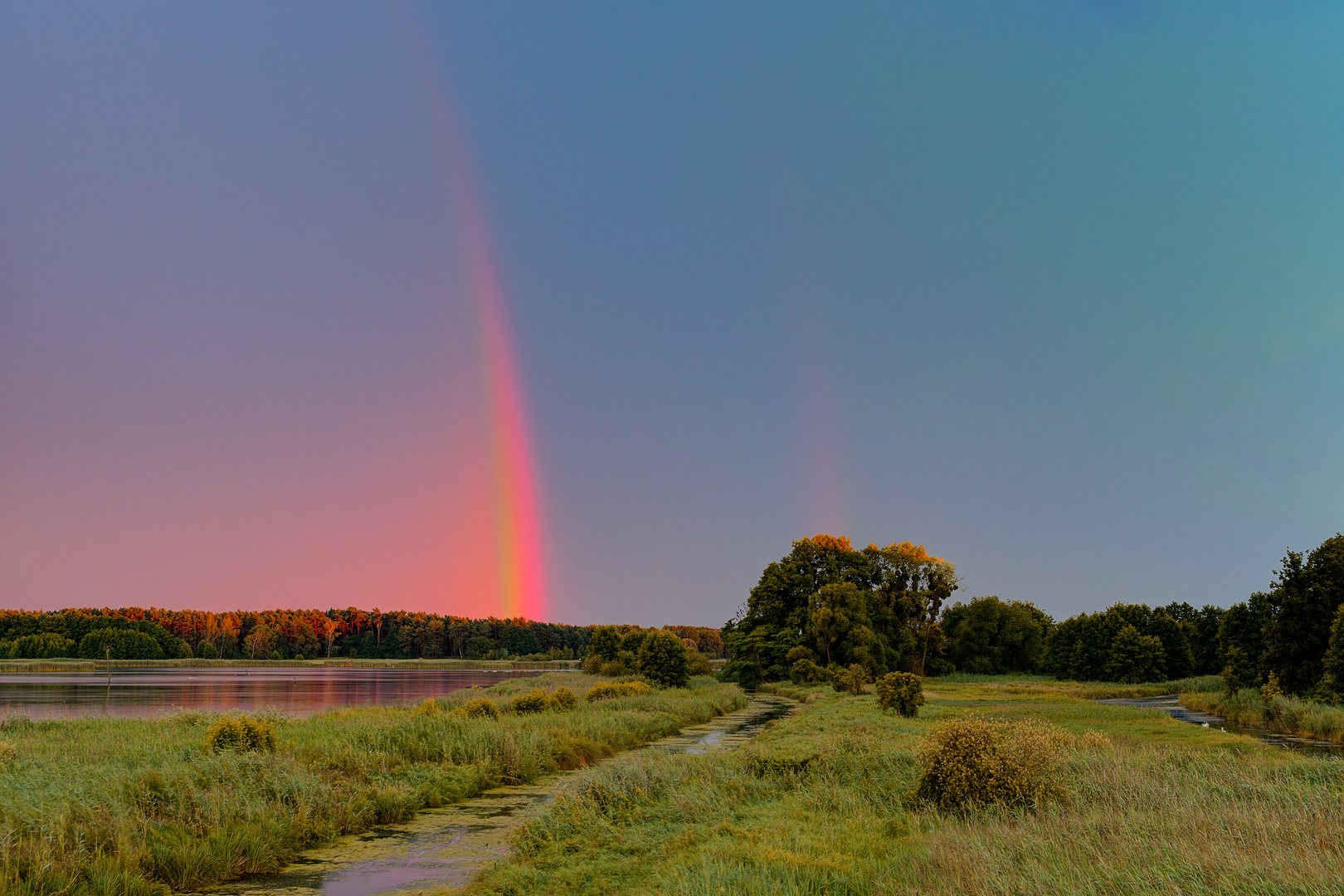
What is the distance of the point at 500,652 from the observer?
198 m

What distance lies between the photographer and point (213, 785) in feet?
50.2

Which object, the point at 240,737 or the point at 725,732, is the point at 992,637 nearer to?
the point at 725,732

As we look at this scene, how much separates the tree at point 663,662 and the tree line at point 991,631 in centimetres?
1416

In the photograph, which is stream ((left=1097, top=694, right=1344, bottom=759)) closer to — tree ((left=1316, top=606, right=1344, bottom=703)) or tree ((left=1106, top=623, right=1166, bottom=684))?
tree ((left=1316, top=606, right=1344, bottom=703))

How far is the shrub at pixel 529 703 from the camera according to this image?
34.9 meters

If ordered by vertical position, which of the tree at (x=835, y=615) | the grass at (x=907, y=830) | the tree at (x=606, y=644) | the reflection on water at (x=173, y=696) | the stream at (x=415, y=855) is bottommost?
the reflection on water at (x=173, y=696)

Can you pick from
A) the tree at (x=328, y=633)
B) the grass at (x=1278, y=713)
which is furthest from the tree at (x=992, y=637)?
the tree at (x=328, y=633)

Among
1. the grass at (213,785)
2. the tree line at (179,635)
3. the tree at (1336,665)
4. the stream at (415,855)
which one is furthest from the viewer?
the tree line at (179,635)

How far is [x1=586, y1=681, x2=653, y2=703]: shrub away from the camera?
44500 millimetres

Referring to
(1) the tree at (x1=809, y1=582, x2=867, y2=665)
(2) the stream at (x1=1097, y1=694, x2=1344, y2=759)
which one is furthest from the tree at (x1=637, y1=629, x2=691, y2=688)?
(2) the stream at (x1=1097, y1=694, x2=1344, y2=759)

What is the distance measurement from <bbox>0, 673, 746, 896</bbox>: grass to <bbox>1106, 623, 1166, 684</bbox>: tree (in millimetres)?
83337

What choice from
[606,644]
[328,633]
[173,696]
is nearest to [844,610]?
[606,644]

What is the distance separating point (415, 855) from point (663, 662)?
45.9m

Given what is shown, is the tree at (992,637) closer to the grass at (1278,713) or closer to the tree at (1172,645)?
the tree at (1172,645)
